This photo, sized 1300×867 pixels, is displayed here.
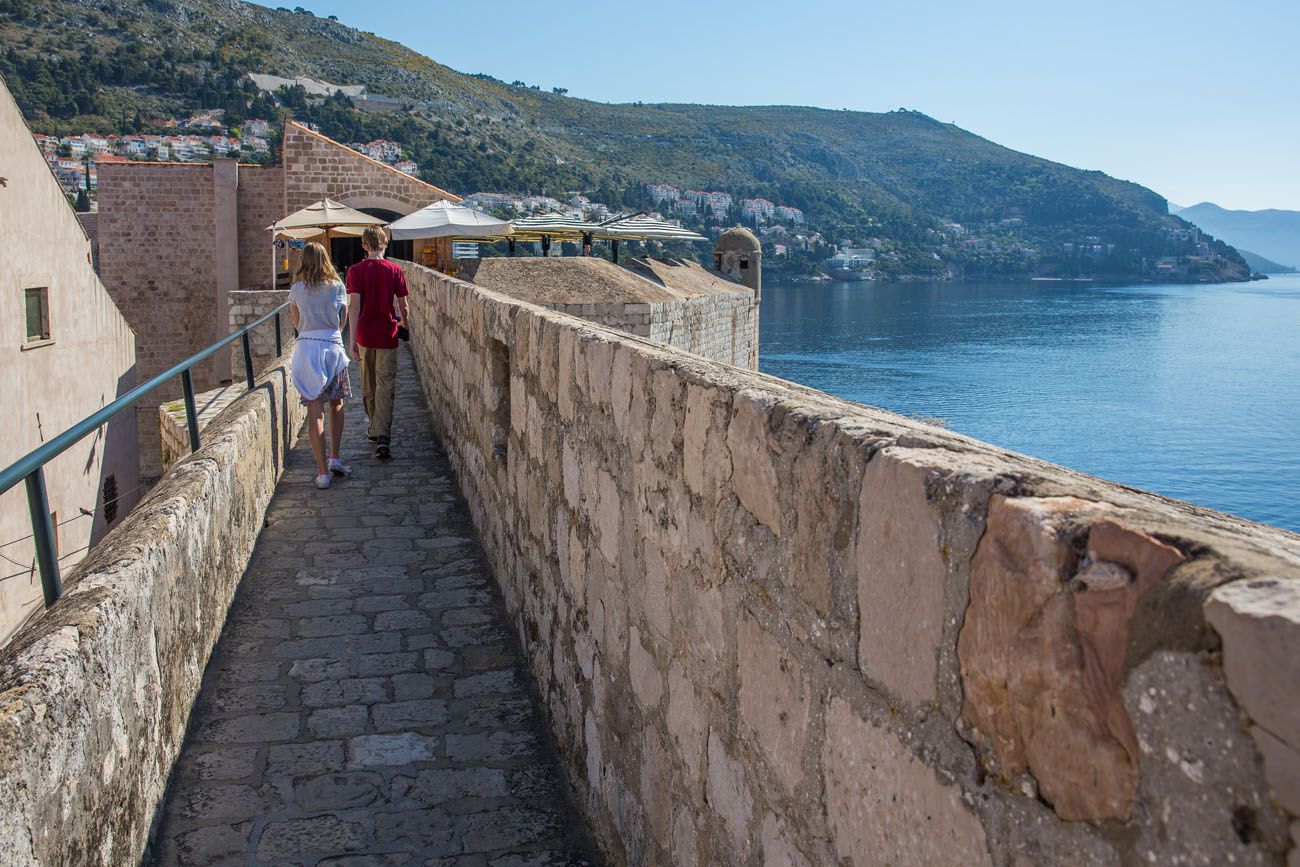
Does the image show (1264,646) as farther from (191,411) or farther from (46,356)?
(46,356)

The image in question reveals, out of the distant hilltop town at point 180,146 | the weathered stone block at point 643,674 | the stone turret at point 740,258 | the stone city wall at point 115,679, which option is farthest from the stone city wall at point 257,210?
the weathered stone block at point 643,674

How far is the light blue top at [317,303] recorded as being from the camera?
6750 mm

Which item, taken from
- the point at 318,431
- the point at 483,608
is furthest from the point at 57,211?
the point at 483,608

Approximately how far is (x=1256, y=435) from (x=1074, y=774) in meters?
47.5

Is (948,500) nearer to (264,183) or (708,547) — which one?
(708,547)

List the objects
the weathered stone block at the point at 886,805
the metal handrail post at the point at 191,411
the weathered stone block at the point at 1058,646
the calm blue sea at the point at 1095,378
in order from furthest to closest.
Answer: the calm blue sea at the point at 1095,378 < the metal handrail post at the point at 191,411 < the weathered stone block at the point at 886,805 < the weathered stone block at the point at 1058,646

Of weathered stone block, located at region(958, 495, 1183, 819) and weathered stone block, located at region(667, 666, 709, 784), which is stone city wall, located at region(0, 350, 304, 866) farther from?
weathered stone block, located at region(958, 495, 1183, 819)

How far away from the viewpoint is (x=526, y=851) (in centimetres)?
300

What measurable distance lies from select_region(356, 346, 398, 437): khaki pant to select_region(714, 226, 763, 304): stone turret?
27.6 meters

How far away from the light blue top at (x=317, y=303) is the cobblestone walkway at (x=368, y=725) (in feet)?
4.82

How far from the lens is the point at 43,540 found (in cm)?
266

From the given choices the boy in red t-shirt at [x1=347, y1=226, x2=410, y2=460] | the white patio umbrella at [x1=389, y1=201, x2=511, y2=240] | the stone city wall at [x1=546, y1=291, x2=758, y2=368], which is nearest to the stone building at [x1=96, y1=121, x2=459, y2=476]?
the white patio umbrella at [x1=389, y1=201, x2=511, y2=240]

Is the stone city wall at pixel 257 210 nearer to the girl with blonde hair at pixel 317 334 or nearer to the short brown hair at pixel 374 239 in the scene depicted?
the short brown hair at pixel 374 239

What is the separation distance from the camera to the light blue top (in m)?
6.75
